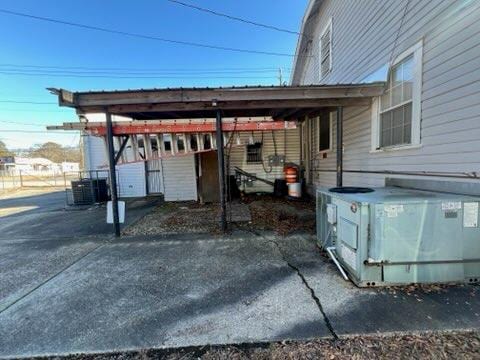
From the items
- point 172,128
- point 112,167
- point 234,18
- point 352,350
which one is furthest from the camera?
point 234,18

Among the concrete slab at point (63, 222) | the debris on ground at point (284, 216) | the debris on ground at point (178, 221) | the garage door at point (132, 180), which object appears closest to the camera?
the debris on ground at point (284, 216)

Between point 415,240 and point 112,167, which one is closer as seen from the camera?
point 415,240

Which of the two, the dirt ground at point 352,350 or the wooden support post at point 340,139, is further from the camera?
the wooden support post at point 340,139

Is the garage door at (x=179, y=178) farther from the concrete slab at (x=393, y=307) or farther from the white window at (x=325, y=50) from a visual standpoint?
the concrete slab at (x=393, y=307)

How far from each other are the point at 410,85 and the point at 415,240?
2.60 meters

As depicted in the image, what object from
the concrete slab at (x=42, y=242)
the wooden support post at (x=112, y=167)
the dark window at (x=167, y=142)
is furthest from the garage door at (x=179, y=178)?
the wooden support post at (x=112, y=167)

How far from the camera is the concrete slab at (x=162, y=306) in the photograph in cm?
205

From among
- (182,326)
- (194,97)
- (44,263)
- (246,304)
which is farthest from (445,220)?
(44,263)

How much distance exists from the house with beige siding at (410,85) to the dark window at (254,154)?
127 inches

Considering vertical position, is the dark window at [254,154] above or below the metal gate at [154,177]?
above

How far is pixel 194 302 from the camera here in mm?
2588

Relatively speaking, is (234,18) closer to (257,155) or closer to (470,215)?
(257,155)

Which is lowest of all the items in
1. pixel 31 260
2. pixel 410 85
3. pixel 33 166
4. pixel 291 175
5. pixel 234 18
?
pixel 31 260

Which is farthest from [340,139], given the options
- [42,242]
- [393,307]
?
[42,242]
